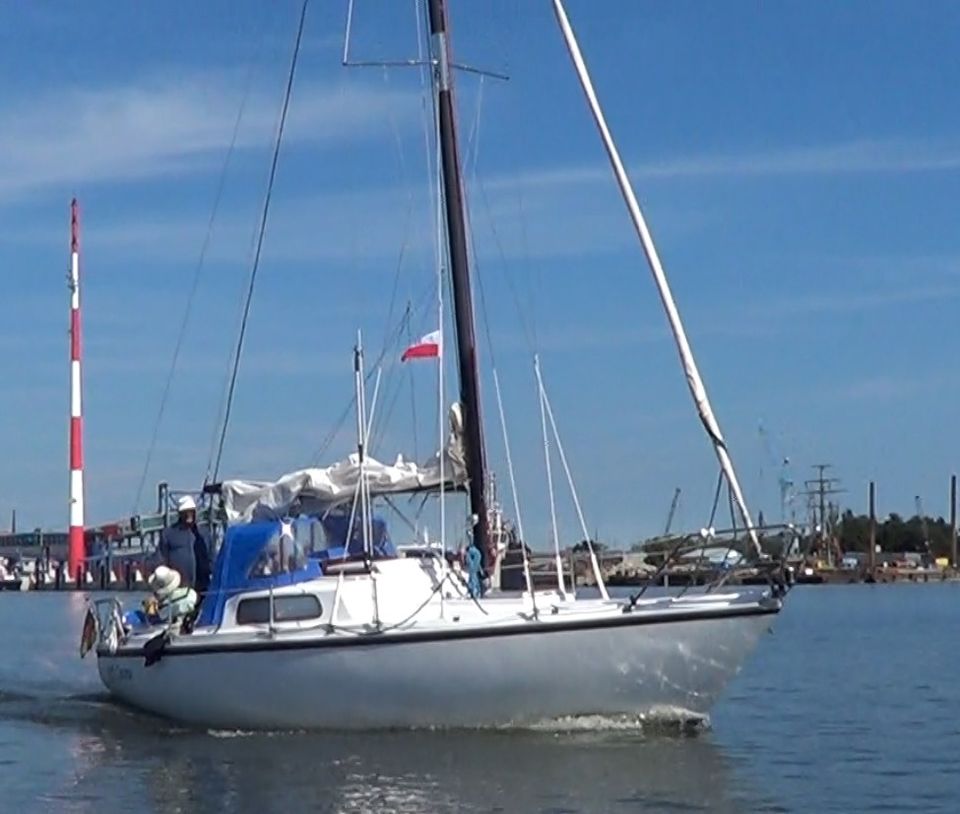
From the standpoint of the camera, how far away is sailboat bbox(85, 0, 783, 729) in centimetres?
2294

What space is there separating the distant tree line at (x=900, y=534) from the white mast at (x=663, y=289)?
149 m

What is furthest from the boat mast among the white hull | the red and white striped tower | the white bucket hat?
the red and white striped tower

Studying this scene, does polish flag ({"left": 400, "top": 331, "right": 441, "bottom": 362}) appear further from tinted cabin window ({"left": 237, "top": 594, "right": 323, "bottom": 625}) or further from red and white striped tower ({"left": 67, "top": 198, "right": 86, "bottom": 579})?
red and white striped tower ({"left": 67, "top": 198, "right": 86, "bottom": 579})

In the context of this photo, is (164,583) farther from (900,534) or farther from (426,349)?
(900,534)

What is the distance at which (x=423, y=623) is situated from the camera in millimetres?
23328

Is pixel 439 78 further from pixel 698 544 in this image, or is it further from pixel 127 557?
pixel 127 557

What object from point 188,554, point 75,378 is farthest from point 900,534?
point 188,554

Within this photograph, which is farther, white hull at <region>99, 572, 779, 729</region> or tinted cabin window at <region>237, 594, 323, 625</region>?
tinted cabin window at <region>237, 594, 323, 625</region>

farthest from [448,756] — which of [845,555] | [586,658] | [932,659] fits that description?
[845,555]

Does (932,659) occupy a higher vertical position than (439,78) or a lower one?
lower

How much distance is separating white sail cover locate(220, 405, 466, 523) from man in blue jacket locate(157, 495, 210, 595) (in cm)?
140

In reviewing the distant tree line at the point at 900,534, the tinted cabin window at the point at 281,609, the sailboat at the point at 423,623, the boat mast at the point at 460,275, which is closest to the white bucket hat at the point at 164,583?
the sailboat at the point at 423,623

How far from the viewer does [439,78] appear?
26.2 m

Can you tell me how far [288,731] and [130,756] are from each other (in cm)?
213
